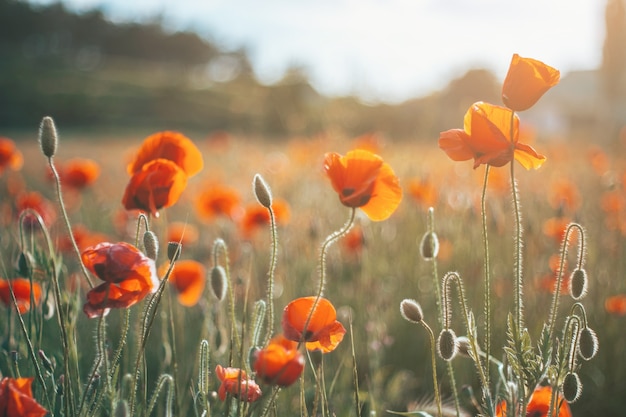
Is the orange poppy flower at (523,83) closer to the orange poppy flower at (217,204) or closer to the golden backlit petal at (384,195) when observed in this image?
the golden backlit petal at (384,195)

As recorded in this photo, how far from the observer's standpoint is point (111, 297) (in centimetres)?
117

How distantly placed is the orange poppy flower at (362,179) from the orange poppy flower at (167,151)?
38cm

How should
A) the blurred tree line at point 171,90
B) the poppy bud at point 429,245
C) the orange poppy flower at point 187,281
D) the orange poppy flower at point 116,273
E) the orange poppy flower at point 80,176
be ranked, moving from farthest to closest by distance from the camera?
the blurred tree line at point 171,90 → the orange poppy flower at point 80,176 → the orange poppy flower at point 187,281 → the poppy bud at point 429,245 → the orange poppy flower at point 116,273

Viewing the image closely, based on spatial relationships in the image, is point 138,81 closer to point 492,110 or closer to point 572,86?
point 572,86

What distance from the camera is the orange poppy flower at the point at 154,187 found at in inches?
54.6

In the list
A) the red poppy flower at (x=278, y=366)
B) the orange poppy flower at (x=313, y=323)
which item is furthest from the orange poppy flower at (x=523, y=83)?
the red poppy flower at (x=278, y=366)

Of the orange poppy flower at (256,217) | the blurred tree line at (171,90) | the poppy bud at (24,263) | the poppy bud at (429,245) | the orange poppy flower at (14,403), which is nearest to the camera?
the orange poppy flower at (14,403)

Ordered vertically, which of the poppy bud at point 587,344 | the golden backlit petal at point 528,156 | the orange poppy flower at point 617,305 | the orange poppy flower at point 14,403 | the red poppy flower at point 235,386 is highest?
the golden backlit petal at point 528,156

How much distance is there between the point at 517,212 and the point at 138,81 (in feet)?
125

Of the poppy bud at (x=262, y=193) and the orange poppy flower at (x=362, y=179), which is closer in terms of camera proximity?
the poppy bud at (x=262, y=193)

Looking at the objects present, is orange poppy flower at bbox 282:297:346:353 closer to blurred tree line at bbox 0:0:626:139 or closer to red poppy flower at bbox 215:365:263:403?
red poppy flower at bbox 215:365:263:403

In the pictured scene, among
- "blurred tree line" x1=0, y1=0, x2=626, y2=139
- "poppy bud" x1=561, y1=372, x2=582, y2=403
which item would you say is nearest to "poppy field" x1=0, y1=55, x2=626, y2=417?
"poppy bud" x1=561, y1=372, x2=582, y2=403

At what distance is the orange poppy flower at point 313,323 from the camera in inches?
49.6

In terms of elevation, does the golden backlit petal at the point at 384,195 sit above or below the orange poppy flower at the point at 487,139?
below
